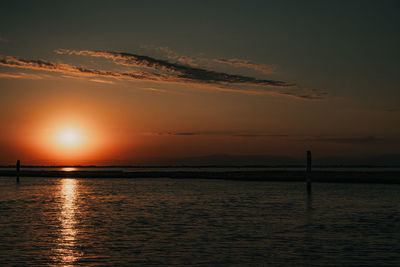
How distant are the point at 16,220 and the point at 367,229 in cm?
1993

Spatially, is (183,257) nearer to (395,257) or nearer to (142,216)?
(395,257)

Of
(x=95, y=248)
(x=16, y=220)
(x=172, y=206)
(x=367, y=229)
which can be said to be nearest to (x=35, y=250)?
(x=95, y=248)

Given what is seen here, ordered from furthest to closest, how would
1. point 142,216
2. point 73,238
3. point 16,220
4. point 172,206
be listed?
point 172,206 → point 142,216 → point 16,220 → point 73,238

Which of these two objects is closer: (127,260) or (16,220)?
(127,260)

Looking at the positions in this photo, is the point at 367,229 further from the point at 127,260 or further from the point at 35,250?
the point at 35,250

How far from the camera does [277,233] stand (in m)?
21.9

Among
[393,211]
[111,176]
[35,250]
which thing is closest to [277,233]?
[35,250]

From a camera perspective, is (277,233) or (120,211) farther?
(120,211)

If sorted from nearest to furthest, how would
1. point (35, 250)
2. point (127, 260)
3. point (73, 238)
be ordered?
point (127, 260) → point (35, 250) → point (73, 238)

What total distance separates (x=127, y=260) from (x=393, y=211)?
22.4 metres

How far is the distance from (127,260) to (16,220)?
1403 cm

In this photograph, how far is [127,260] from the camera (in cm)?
1595

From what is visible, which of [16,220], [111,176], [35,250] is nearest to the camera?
[35,250]

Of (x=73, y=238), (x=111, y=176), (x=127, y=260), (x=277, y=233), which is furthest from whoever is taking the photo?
(x=111, y=176)
